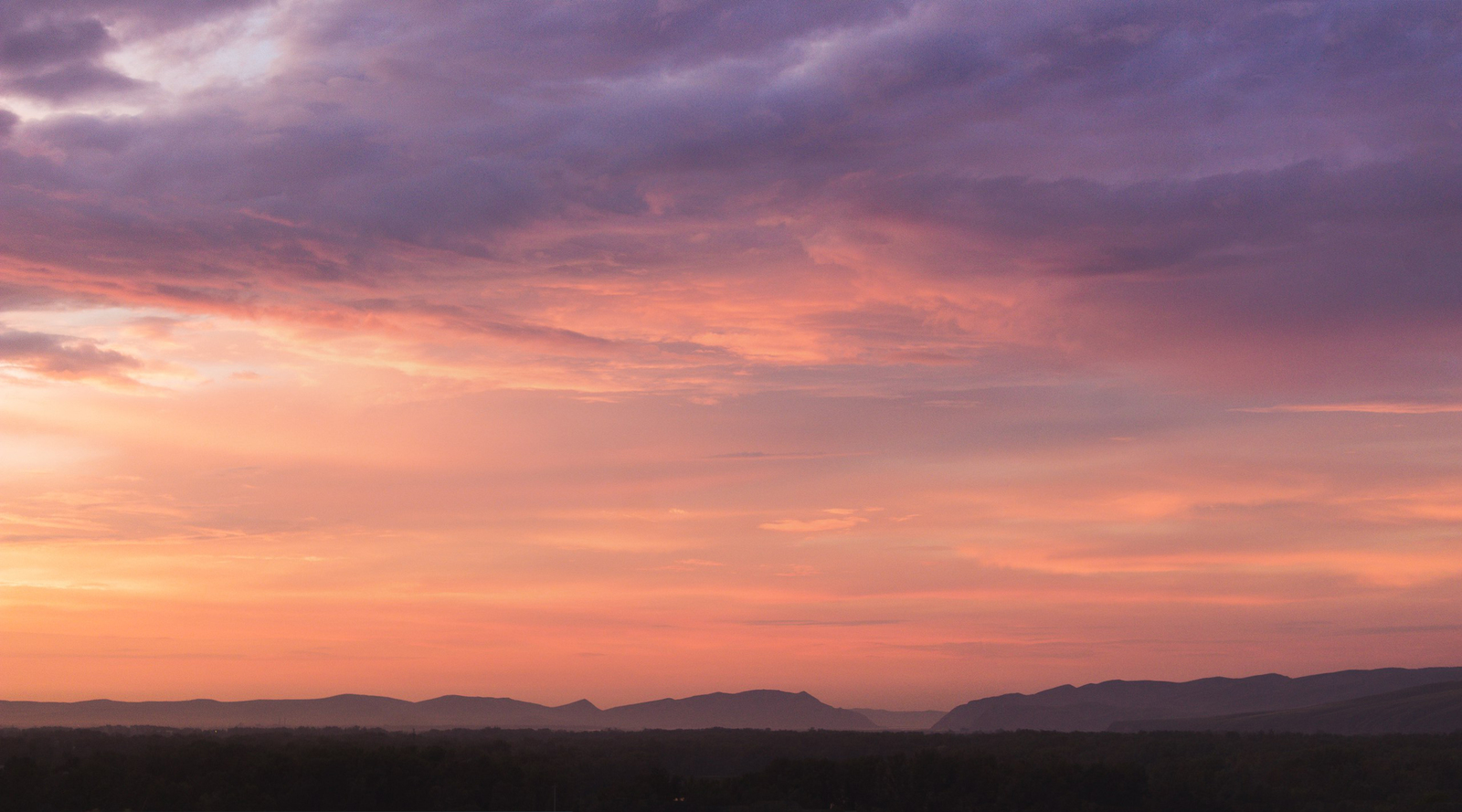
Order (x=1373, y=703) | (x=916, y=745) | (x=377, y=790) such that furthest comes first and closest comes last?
(x=1373, y=703), (x=916, y=745), (x=377, y=790)

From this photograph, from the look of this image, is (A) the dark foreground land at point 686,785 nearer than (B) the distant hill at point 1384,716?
Yes

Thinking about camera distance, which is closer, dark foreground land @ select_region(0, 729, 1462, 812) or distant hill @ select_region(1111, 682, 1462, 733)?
dark foreground land @ select_region(0, 729, 1462, 812)

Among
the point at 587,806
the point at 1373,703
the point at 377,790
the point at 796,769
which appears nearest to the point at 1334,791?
the point at 796,769

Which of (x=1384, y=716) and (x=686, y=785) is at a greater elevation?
(x=1384, y=716)

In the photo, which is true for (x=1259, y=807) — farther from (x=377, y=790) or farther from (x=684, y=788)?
(x=377, y=790)

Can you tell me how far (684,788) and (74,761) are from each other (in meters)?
27.6

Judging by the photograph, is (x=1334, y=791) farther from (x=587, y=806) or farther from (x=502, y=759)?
(x=502, y=759)

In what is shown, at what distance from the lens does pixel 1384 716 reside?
131125mm

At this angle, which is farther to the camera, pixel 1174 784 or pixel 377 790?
pixel 1174 784

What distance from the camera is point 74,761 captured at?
54094mm

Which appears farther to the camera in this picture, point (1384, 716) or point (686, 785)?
point (1384, 716)

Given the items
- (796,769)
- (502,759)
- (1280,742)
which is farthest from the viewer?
(1280,742)

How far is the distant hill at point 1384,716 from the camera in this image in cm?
12406

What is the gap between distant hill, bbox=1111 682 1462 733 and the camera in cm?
12406
